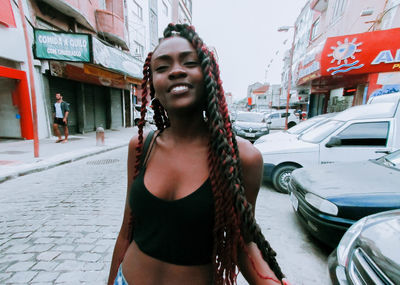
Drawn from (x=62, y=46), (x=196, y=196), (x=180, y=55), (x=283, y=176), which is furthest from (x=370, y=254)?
(x=62, y=46)

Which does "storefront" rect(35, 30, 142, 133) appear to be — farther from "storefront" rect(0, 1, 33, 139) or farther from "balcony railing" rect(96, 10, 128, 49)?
"balcony railing" rect(96, 10, 128, 49)

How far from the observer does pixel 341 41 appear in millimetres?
9539

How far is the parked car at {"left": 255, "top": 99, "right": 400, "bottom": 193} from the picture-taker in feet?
14.0

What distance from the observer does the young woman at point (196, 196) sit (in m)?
0.90

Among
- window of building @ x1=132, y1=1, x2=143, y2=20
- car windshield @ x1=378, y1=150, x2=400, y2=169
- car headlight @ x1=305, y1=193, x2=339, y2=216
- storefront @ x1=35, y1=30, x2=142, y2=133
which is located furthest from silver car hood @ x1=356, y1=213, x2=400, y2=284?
window of building @ x1=132, y1=1, x2=143, y2=20

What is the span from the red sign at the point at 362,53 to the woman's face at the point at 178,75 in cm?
1095

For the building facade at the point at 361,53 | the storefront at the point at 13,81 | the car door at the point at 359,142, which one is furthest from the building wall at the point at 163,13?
the car door at the point at 359,142

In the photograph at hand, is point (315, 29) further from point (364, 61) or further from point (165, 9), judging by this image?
point (165, 9)

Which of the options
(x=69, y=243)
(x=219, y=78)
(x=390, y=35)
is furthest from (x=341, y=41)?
(x=69, y=243)

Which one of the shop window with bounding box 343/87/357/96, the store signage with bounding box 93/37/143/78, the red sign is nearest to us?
the red sign

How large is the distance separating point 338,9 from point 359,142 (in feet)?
44.0

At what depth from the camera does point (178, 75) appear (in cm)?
95

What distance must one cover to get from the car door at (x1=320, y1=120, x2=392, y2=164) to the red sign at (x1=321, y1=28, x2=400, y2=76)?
6579mm

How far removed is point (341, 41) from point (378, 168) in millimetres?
9030
